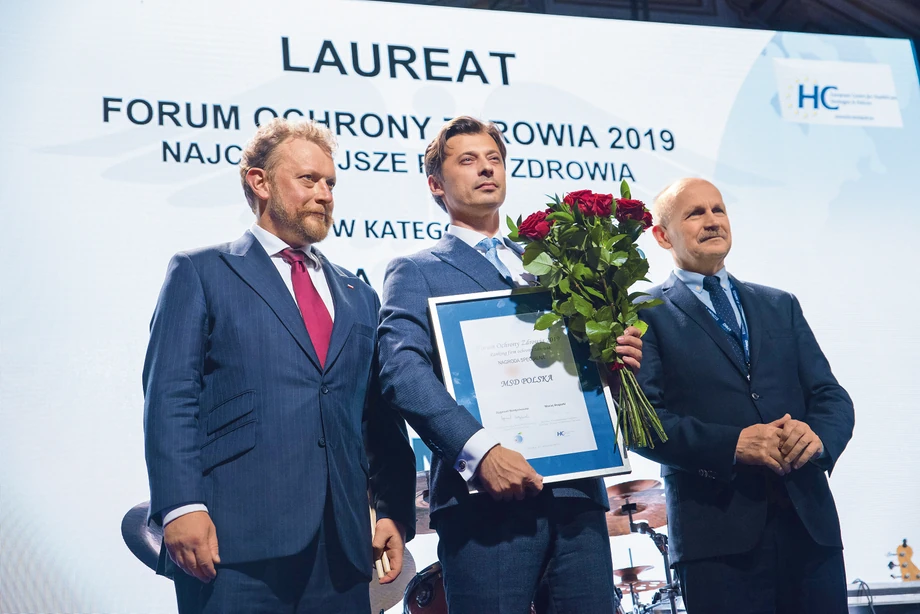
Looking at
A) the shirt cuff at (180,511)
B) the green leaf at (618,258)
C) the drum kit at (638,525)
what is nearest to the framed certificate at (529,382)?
the green leaf at (618,258)

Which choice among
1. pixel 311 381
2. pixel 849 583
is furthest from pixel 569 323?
pixel 849 583

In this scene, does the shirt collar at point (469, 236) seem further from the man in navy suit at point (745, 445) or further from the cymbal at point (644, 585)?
the cymbal at point (644, 585)

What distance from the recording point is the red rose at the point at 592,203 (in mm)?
2400

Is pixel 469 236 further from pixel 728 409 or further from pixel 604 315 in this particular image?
pixel 728 409

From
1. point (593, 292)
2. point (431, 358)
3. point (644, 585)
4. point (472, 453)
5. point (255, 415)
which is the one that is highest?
point (593, 292)

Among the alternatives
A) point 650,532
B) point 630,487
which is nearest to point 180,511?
point 630,487

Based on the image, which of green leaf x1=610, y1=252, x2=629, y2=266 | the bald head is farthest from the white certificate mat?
the bald head

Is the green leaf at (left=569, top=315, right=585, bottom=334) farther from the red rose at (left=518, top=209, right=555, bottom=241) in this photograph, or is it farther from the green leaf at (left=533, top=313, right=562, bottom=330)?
the red rose at (left=518, top=209, right=555, bottom=241)

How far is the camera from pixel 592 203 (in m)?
2.41

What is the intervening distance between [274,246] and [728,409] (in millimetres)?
1309

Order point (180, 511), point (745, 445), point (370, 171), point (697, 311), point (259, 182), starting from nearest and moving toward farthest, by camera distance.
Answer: point (180, 511)
point (745, 445)
point (259, 182)
point (697, 311)
point (370, 171)

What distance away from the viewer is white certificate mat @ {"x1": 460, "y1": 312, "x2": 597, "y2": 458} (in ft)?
7.55

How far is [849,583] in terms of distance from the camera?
3.69 meters

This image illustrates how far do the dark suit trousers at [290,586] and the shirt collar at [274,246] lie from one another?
680 mm
